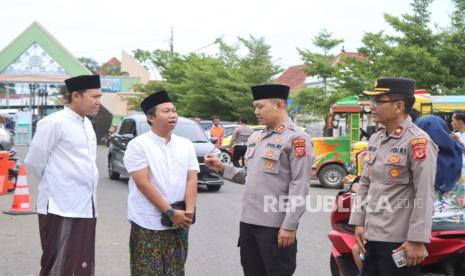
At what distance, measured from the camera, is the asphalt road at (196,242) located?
694 centimetres

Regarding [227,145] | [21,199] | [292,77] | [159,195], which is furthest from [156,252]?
[292,77]

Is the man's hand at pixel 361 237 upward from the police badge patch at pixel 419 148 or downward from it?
downward

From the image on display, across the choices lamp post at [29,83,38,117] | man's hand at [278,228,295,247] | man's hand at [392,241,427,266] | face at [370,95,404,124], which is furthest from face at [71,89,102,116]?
lamp post at [29,83,38,117]

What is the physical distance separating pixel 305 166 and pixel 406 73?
1756 cm

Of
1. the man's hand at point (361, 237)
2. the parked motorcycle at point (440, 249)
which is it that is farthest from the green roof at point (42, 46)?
the man's hand at point (361, 237)

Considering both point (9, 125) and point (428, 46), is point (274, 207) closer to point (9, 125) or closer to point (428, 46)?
point (428, 46)

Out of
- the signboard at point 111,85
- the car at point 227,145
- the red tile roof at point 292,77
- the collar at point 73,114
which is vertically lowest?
the car at point 227,145

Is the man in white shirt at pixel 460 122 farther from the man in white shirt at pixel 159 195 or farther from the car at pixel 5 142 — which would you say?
the car at pixel 5 142

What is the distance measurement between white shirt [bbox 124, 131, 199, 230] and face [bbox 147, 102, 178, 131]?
3.6 inches

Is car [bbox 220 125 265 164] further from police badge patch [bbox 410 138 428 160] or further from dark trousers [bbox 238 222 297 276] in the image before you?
police badge patch [bbox 410 138 428 160]

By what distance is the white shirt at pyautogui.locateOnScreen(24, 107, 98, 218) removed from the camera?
4.73 metres

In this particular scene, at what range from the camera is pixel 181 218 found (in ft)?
14.6

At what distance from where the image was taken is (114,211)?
11086 millimetres

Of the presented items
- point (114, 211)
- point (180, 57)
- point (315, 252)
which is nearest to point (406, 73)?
point (114, 211)
